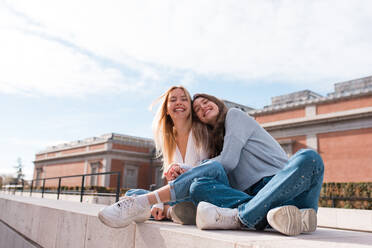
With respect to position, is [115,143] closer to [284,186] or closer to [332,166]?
[332,166]

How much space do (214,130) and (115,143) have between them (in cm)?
2388

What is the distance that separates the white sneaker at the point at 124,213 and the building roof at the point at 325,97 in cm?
1355

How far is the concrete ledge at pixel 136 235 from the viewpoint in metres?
1.29

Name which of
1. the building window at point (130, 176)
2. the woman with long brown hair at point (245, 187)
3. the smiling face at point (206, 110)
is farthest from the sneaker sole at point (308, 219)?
the building window at point (130, 176)

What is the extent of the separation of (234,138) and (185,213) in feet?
1.97

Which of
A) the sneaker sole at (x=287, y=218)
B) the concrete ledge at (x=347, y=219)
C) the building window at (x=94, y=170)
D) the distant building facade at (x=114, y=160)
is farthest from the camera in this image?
the distant building facade at (x=114, y=160)

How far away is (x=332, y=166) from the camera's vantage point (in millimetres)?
13719

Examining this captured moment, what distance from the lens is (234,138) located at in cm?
215

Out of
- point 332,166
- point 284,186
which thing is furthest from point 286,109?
point 284,186

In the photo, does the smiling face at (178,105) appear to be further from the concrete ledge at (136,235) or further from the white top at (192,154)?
the concrete ledge at (136,235)

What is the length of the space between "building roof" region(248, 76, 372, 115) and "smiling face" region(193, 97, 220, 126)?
12.6 meters

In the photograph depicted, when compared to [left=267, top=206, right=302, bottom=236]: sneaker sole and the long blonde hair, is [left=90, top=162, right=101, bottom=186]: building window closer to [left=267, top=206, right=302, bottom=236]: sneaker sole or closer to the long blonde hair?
the long blonde hair

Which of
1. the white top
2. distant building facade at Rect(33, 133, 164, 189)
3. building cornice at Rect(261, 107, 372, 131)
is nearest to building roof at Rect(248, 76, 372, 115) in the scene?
building cornice at Rect(261, 107, 372, 131)

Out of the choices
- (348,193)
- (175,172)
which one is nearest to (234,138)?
(175,172)
